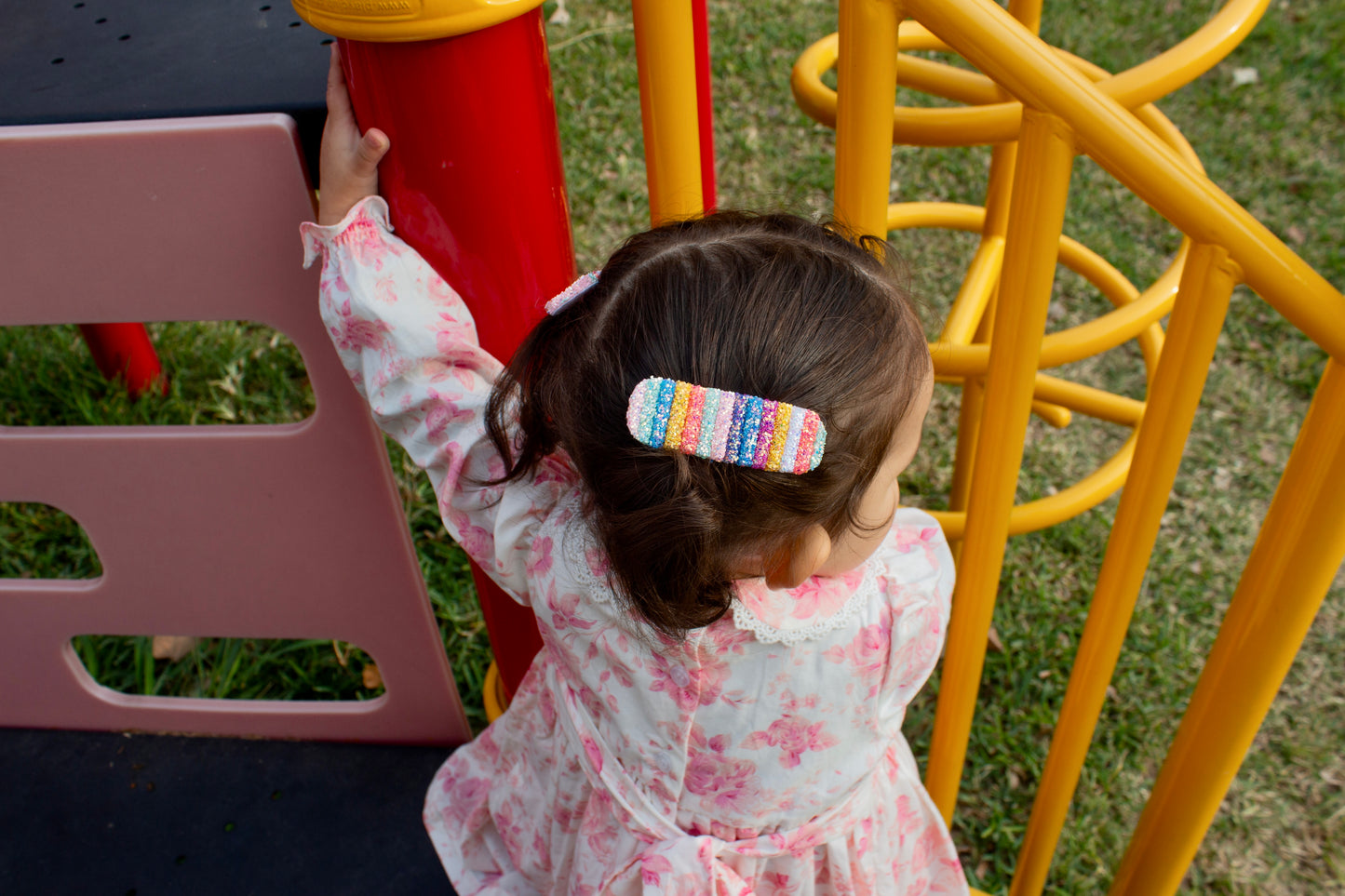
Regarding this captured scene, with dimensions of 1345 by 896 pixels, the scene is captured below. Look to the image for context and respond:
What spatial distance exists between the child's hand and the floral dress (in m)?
0.02

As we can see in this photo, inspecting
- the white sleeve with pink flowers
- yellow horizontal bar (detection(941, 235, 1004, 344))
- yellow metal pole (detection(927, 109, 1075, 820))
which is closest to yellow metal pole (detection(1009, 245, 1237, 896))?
yellow metal pole (detection(927, 109, 1075, 820))

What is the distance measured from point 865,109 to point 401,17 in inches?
16.1

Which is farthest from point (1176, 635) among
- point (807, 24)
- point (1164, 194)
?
point (807, 24)

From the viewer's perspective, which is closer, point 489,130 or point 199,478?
point 489,130

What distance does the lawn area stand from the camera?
1.88 meters

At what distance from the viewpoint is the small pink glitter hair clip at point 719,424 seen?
2.56 ft

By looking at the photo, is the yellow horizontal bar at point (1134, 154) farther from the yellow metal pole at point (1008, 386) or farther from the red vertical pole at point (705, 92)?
the red vertical pole at point (705, 92)

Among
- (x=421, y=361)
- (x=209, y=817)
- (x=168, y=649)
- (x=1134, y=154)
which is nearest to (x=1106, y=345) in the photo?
(x=1134, y=154)

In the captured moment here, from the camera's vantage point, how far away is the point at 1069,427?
2607 mm

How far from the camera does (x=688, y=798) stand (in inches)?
45.6

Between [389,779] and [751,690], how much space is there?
3.14ft

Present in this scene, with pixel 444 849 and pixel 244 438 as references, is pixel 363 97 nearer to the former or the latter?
pixel 244 438

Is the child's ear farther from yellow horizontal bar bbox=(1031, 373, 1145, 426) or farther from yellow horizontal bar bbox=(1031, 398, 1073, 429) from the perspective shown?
yellow horizontal bar bbox=(1031, 398, 1073, 429)

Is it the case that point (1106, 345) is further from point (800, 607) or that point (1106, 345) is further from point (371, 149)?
point (371, 149)
